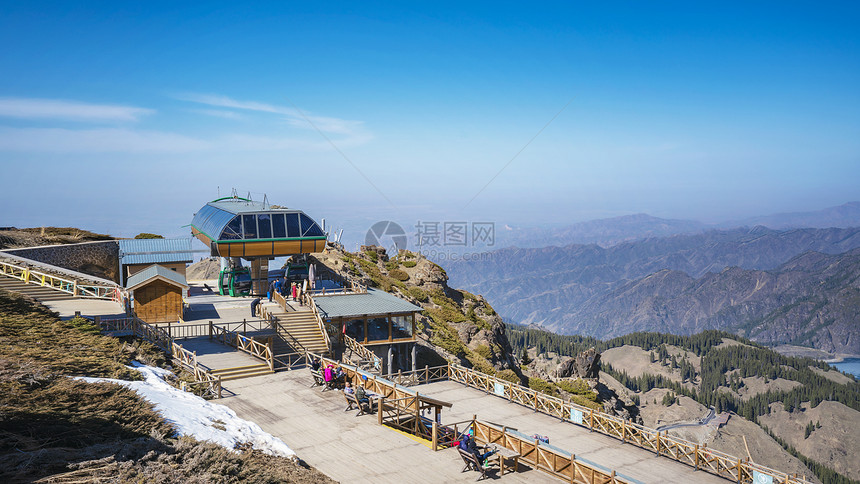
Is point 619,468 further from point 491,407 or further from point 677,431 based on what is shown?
point 677,431

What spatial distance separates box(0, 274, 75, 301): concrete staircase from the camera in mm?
29844

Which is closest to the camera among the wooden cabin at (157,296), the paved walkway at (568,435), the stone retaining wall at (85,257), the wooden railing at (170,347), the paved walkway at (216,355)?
the paved walkway at (568,435)

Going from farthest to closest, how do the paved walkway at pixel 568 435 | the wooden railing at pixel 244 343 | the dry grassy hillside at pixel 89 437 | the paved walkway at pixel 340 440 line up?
the wooden railing at pixel 244 343, the paved walkway at pixel 568 435, the paved walkway at pixel 340 440, the dry grassy hillside at pixel 89 437

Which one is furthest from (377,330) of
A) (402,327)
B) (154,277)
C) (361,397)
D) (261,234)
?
(361,397)

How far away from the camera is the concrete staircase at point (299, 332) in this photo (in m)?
30.7

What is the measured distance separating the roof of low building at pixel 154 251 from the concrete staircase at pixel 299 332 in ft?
51.7

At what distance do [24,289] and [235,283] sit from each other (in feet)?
43.3

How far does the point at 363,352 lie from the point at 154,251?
24343 mm

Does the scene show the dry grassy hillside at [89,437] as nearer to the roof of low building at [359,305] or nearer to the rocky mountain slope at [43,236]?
the roof of low building at [359,305]

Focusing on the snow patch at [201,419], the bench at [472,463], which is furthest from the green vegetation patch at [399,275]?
the bench at [472,463]

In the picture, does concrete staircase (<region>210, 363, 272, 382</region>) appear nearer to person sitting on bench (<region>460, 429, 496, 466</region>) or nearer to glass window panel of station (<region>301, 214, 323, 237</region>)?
person sitting on bench (<region>460, 429, 496, 466</region>)

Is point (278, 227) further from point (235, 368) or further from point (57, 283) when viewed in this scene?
point (235, 368)

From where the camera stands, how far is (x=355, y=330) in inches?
1442

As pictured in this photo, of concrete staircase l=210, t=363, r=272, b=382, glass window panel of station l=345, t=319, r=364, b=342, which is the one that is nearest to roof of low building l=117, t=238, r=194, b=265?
glass window panel of station l=345, t=319, r=364, b=342
